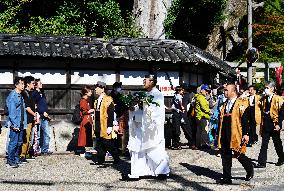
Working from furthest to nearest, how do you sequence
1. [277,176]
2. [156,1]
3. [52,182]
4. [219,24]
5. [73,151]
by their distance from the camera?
[219,24], [156,1], [73,151], [277,176], [52,182]

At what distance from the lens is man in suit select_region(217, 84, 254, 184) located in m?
8.36

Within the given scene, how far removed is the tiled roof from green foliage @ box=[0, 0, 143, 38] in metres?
5.54

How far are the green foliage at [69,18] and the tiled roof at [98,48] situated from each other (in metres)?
5.54

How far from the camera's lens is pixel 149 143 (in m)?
8.89

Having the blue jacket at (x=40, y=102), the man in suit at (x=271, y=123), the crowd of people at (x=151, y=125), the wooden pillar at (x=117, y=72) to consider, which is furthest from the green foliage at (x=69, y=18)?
the man in suit at (x=271, y=123)

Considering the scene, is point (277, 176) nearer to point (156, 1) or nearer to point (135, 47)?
point (135, 47)

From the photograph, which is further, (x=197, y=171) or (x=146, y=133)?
(x=197, y=171)

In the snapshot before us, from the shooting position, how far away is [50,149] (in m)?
13.0

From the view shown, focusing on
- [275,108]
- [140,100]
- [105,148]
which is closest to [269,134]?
[275,108]

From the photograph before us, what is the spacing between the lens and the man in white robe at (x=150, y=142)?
888 centimetres

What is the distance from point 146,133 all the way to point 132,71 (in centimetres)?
622

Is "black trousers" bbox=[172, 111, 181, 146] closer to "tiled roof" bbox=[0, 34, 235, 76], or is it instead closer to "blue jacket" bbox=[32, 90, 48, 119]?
"tiled roof" bbox=[0, 34, 235, 76]

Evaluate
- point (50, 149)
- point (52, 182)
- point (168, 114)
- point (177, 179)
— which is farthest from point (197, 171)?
point (168, 114)

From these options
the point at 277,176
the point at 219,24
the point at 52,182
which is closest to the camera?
the point at 52,182
